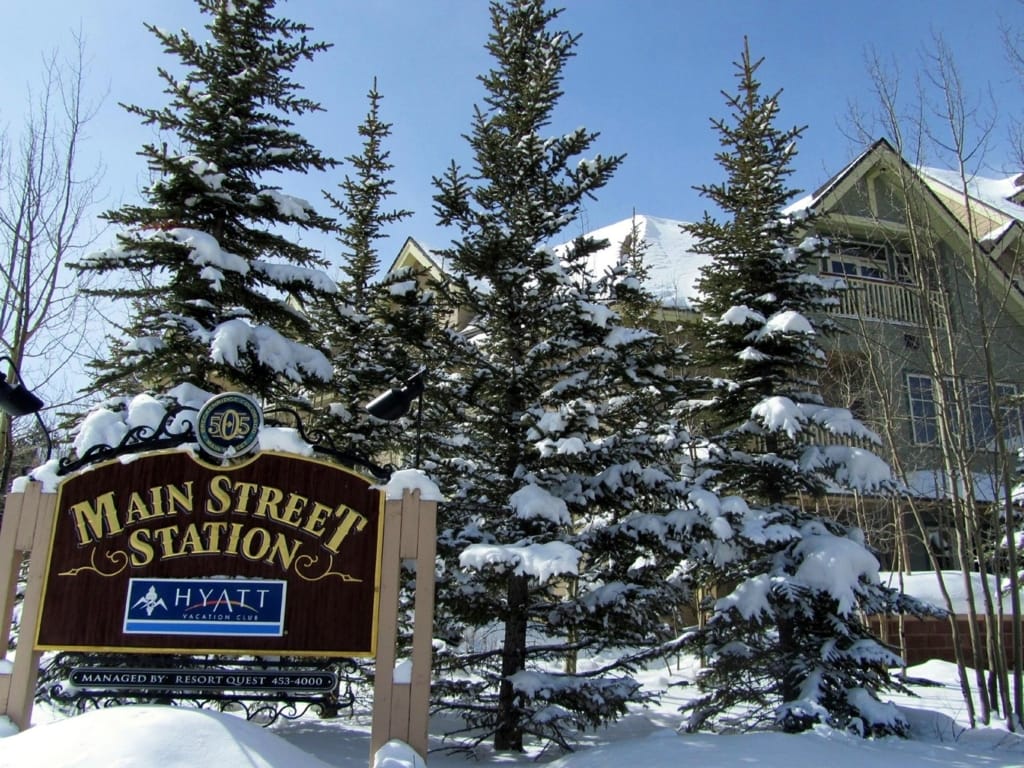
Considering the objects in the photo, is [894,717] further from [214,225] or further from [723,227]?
[214,225]

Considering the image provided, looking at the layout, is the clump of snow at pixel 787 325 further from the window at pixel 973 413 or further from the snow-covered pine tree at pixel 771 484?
the window at pixel 973 413

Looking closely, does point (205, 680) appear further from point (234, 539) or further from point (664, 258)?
point (664, 258)

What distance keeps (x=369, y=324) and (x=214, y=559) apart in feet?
22.0

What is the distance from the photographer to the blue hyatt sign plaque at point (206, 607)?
6.86 metres

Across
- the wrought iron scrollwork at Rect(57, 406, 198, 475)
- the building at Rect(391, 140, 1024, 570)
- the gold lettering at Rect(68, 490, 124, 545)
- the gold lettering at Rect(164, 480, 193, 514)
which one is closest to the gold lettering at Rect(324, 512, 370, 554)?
the gold lettering at Rect(164, 480, 193, 514)

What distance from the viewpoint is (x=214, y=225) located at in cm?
1043

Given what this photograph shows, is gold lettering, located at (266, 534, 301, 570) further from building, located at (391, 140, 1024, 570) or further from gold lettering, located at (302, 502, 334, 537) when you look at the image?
building, located at (391, 140, 1024, 570)

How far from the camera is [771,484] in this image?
10367 millimetres

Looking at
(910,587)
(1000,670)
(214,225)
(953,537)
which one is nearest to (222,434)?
(214,225)

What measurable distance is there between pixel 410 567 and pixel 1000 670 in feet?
23.8

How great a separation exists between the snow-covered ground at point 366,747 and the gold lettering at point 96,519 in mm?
1559

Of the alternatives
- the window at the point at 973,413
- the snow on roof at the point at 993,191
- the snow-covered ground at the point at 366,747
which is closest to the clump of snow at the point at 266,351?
the snow-covered ground at the point at 366,747

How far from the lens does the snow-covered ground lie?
550 centimetres

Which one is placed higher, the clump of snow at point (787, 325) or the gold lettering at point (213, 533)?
the clump of snow at point (787, 325)
